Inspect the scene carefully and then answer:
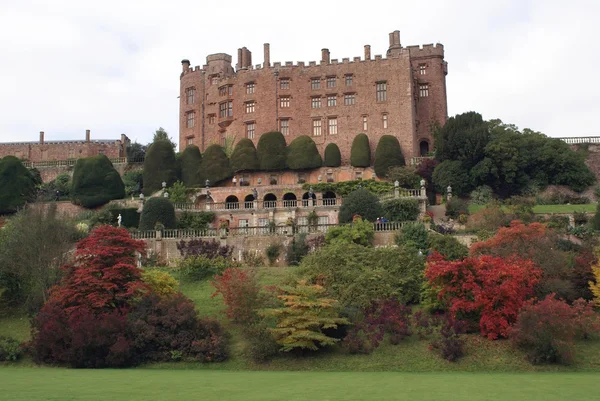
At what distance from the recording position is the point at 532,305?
27.3 meters

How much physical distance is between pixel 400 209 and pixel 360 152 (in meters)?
14.6

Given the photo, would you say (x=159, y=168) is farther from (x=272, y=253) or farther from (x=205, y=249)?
(x=272, y=253)

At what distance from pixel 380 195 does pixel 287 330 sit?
24432 mm

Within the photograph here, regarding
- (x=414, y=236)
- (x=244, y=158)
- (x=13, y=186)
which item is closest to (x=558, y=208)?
(x=414, y=236)

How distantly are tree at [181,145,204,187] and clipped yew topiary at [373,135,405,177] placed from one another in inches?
591

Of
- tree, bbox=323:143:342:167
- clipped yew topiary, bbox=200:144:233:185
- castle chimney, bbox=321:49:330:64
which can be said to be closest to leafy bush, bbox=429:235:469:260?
tree, bbox=323:143:342:167

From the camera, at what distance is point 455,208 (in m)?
47.3

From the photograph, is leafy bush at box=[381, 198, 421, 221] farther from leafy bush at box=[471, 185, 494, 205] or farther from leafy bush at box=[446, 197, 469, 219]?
leafy bush at box=[471, 185, 494, 205]

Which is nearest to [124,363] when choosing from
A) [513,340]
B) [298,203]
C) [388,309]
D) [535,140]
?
[388,309]

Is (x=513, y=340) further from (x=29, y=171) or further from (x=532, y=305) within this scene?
(x=29, y=171)

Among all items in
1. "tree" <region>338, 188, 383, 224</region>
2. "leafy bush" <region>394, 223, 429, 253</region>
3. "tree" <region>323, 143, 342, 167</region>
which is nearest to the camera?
"leafy bush" <region>394, 223, 429, 253</region>

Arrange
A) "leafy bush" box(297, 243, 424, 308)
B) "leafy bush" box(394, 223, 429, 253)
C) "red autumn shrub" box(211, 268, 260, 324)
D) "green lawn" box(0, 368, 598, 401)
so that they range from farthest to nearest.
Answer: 1. "leafy bush" box(394, 223, 429, 253)
2. "leafy bush" box(297, 243, 424, 308)
3. "red autumn shrub" box(211, 268, 260, 324)
4. "green lawn" box(0, 368, 598, 401)

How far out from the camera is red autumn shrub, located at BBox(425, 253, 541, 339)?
2788cm

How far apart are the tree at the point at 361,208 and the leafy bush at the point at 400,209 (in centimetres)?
122
